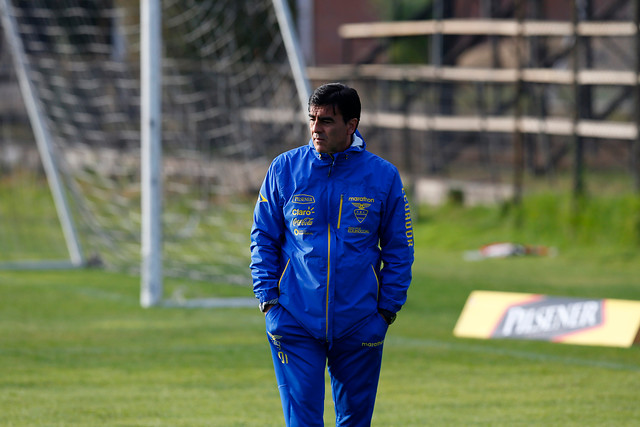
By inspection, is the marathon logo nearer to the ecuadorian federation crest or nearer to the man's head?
the ecuadorian federation crest

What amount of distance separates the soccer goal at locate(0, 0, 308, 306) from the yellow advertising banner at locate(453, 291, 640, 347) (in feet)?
8.79

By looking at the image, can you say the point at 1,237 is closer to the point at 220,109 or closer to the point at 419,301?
the point at 220,109

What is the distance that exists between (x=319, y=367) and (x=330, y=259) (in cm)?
43

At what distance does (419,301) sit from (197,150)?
11.7ft

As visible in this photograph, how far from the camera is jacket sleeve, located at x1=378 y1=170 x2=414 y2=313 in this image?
4.22 m

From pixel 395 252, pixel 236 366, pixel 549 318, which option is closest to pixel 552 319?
pixel 549 318

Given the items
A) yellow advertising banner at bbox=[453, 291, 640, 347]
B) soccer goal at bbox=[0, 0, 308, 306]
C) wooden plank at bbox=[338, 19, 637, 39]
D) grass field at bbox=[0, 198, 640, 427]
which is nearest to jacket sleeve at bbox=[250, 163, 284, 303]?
grass field at bbox=[0, 198, 640, 427]

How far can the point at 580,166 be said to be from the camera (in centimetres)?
1434

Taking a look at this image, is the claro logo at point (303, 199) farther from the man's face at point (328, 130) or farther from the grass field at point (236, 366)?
the grass field at point (236, 366)

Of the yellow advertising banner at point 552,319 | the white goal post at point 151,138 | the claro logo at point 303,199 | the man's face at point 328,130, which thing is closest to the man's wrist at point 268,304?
the claro logo at point 303,199

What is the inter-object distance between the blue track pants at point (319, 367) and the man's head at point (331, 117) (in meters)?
0.65

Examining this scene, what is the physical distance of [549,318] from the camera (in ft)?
27.8

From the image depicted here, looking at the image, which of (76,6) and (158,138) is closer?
(158,138)

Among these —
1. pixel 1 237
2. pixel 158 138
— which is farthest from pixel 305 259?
pixel 1 237
